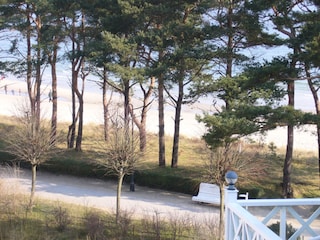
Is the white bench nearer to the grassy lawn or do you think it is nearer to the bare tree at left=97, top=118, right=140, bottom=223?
the grassy lawn

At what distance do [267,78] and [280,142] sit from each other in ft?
65.0

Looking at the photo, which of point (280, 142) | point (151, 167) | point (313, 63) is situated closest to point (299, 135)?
point (280, 142)

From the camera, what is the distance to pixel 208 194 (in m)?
17.1

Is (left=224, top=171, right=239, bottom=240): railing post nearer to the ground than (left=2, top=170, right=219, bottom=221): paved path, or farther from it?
farther from it

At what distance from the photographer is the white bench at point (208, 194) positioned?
16.7m

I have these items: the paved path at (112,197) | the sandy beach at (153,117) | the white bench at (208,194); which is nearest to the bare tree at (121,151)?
the paved path at (112,197)

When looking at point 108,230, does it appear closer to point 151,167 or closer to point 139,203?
point 139,203

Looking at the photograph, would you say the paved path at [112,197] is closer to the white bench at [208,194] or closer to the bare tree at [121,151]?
the white bench at [208,194]

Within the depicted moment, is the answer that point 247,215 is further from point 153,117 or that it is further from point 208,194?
point 153,117

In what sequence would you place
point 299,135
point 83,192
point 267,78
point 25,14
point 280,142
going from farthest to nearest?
point 299,135 < point 280,142 < point 25,14 < point 83,192 < point 267,78

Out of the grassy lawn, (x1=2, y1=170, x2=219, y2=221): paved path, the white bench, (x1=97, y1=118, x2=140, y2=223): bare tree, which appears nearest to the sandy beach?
the grassy lawn

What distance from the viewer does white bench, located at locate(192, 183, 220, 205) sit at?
16683 mm

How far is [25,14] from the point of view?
23.0 m

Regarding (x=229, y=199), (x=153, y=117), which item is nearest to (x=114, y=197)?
(x=229, y=199)
